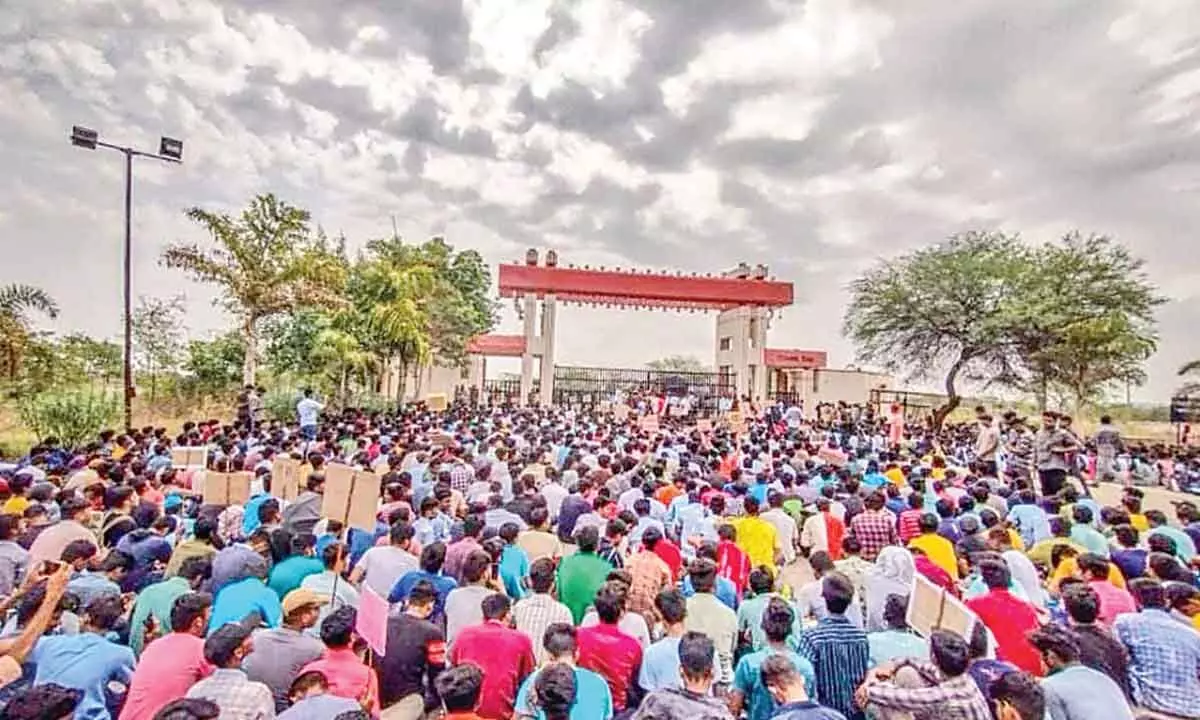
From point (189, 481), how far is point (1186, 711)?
9.26 metres

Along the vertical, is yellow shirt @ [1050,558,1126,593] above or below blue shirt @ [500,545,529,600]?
above

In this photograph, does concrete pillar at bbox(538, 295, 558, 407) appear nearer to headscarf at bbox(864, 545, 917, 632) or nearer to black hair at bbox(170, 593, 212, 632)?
headscarf at bbox(864, 545, 917, 632)

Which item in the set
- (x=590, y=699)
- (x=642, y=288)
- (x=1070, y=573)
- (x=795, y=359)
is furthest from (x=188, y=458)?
(x=795, y=359)

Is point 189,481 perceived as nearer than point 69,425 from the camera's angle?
Yes

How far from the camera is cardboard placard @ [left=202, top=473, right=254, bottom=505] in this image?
22.5 ft

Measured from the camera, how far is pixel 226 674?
3078 millimetres

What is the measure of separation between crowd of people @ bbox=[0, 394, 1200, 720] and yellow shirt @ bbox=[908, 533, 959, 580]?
0.9 inches

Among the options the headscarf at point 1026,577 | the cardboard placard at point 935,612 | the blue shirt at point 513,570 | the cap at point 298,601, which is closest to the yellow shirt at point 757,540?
the headscarf at point 1026,577

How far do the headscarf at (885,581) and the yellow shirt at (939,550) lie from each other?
0.43 meters

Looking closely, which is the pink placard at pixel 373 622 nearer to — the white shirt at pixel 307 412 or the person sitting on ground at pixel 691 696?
the person sitting on ground at pixel 691 696

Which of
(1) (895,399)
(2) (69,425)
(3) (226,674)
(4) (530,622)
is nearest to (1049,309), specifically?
(1) (895,399)

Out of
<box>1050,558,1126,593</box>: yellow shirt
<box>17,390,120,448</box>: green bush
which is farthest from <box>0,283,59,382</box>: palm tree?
<box>1050,558,1126,593</box>: yellow shirt

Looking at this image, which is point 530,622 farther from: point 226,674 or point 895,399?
point 895,399

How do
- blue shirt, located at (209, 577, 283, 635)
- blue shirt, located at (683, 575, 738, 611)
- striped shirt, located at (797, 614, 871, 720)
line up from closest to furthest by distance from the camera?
1. striped shirt, located at (797, 614, 871, 720)
2. blue shirt, located at (209, 577, 283, 635)
3. blue shirt, located at (683, 575, 738, 611)
